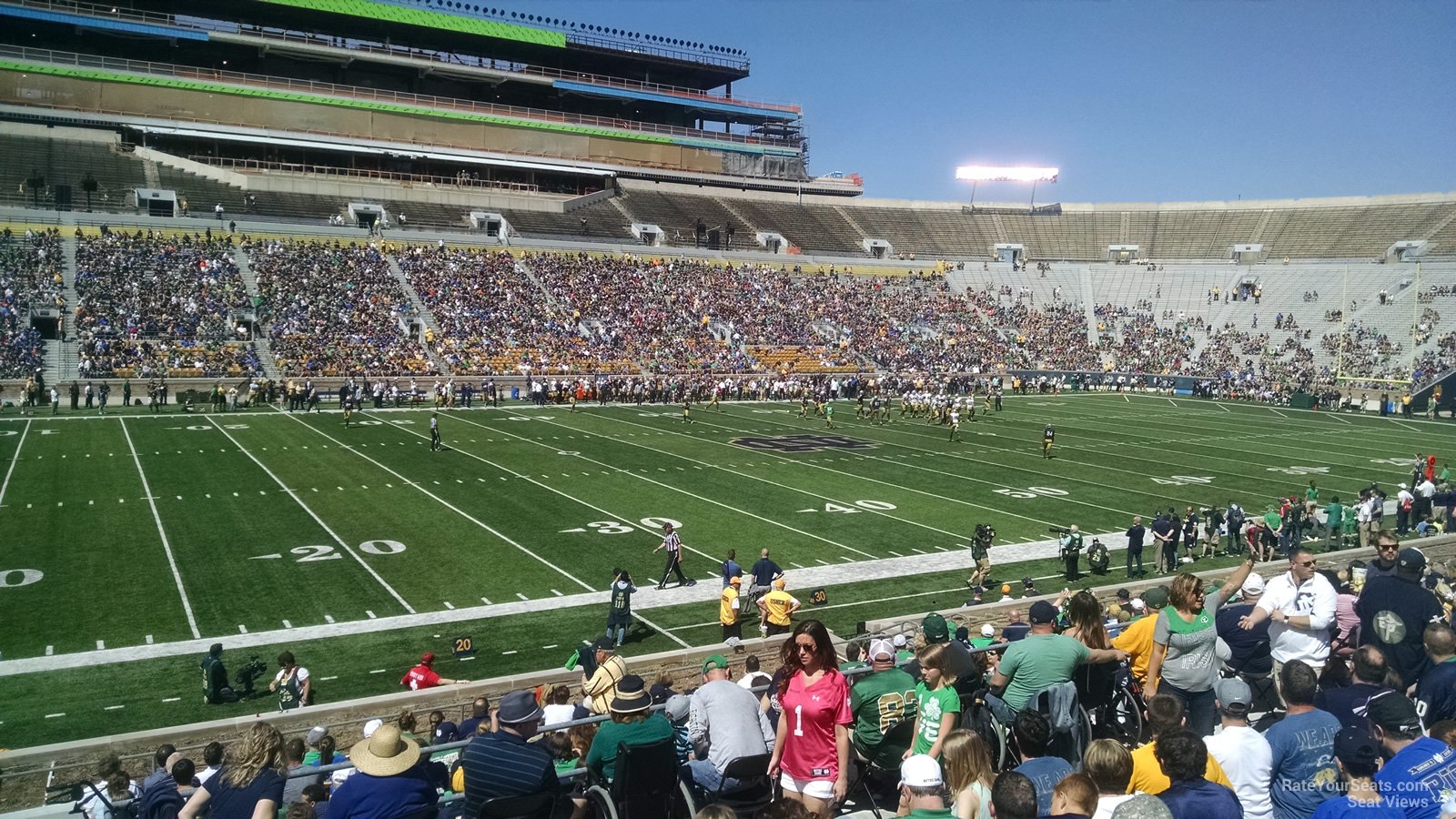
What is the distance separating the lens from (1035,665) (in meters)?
6.48

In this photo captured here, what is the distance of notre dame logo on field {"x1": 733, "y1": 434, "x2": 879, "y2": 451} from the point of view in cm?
3459

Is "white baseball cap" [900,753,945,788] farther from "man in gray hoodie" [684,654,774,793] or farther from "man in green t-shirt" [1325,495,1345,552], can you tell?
"man in green t-shirt" [1325,495,1345,552]

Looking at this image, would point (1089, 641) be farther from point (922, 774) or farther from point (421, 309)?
point (421, 309)

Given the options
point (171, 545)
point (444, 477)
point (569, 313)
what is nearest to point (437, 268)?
point (569, 313)

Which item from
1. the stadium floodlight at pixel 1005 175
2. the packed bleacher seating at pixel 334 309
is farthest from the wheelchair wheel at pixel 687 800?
the stadium floodlight at pixel 1005 175

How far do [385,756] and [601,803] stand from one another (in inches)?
49.0

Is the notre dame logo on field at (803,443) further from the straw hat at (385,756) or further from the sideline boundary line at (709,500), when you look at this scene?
the straw hat at (385,756)

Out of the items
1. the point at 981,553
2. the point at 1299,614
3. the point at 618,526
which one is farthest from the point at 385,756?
the point at 618,526

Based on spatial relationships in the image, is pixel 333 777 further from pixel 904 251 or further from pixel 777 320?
pixel 904 251

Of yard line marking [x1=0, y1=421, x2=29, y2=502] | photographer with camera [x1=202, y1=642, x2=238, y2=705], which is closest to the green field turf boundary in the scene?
photographer with camera [x1=202, y1=642, x2=238, y2=705]

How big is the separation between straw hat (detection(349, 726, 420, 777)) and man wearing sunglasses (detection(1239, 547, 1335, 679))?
5834mm

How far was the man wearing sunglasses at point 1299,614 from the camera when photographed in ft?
24.9

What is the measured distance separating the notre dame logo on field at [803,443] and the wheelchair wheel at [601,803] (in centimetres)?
2825

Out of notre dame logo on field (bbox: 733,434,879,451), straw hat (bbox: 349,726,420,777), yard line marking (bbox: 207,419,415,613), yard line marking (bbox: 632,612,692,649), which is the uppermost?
straw hat (bbox: 349,726,420,777)
